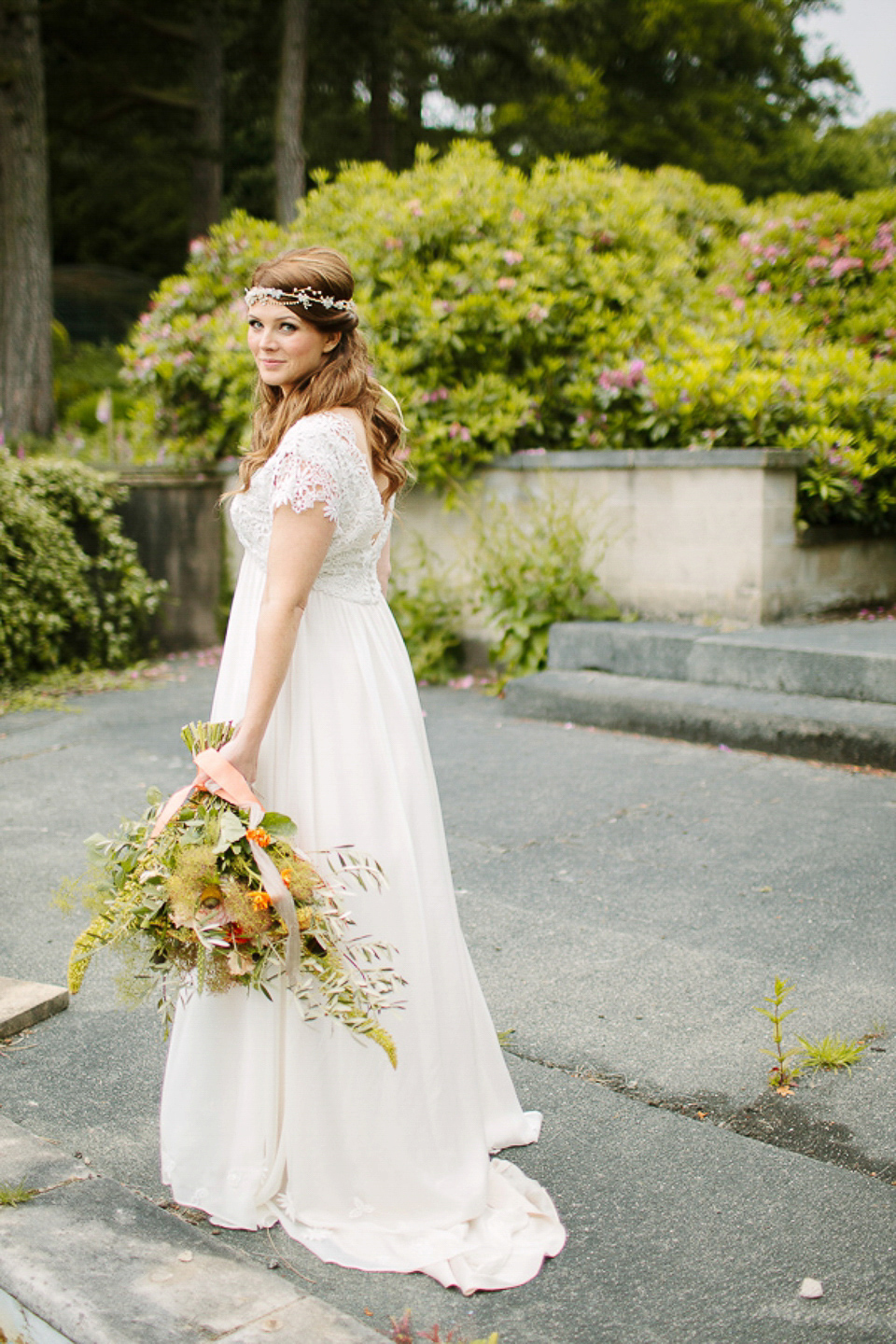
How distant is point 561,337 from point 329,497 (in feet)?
20.1

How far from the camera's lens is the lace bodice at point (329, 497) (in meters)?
2.27

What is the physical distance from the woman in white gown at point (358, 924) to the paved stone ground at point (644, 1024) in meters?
0.12

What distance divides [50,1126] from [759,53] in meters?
31.0

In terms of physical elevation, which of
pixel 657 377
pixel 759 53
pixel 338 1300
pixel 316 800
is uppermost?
pixel 759 53

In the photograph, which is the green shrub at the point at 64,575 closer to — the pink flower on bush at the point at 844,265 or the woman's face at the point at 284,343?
the woman's face at the point at 284,343

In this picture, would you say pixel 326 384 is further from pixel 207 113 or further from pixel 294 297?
pixel 207 113

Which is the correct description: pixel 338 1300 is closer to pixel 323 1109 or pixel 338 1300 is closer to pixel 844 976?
pixel 323 1109

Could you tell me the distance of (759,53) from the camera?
28.0 m

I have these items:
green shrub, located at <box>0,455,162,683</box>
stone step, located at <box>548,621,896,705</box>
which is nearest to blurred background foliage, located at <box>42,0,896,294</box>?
green shrub, located at <box>0,455,162,683</box>

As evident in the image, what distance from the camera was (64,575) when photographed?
787 cm

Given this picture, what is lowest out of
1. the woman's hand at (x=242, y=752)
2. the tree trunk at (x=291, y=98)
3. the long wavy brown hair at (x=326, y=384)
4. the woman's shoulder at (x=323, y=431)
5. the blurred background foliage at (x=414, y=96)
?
the woman's hand at (x=242, y=752)

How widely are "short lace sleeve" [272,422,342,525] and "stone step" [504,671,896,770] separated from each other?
160 inches

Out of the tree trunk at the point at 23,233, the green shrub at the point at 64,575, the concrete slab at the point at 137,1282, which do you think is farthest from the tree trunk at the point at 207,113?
the concrete slab at the point at 137,1282

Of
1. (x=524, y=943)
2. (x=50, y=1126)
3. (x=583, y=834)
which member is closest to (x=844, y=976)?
(x=524, y=943)
